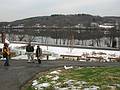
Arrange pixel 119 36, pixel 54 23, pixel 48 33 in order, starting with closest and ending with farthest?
pixel 119 36 < pixel 48 33 < pixel 54 23

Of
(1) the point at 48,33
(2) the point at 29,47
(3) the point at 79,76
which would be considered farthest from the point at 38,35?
(3) the point at 79,76

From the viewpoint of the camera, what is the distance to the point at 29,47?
26.5 meters

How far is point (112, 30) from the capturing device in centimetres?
14338

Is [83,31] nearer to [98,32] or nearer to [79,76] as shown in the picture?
[98,32]

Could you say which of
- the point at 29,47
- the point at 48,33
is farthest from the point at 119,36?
the point at 29,47

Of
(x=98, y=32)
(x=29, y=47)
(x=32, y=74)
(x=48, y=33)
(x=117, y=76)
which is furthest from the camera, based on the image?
(x=48, y=33)

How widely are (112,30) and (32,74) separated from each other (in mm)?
126199

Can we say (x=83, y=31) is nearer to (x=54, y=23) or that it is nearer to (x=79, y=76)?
(x=54, y=23)

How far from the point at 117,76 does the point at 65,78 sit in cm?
212

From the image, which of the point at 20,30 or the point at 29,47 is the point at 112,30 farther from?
the point at 29,47

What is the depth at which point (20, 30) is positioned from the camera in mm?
171000

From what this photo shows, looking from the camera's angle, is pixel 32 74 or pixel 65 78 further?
pixel 32 74

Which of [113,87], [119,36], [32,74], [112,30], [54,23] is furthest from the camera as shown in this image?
[54,23]

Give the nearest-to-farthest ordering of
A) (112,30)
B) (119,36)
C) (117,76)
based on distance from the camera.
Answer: (117,76) < (119,36) < (112,30)
